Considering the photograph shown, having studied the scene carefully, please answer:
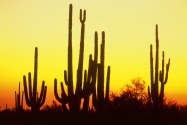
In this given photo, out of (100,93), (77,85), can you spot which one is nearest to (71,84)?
(77,85)

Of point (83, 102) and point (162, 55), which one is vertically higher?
point (162, 55)

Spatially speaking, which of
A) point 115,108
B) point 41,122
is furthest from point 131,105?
point 41,122

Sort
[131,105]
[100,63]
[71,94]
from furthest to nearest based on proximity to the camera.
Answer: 1. [131,105]
2. [100,63]
3. [71,94]

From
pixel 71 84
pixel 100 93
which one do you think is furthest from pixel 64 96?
pixel 100 93

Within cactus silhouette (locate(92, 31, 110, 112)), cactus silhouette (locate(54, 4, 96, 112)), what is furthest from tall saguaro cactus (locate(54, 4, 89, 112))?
cactus silhouette (locate(92, 31, 110, 112))

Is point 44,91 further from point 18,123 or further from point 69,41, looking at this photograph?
point 69,41

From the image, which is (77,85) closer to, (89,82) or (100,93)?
(89,82)

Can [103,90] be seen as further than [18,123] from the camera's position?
No

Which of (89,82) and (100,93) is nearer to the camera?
(89,82)

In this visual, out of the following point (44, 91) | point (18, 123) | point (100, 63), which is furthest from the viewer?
point (18, 123)

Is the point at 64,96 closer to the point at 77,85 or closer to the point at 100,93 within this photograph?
the point at 77,85

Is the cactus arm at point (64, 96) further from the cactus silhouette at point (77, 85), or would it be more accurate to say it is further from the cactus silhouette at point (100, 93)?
the cactus silhouette at point (100, 93)

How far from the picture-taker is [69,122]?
1595cm

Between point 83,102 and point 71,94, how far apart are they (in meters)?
0.64
